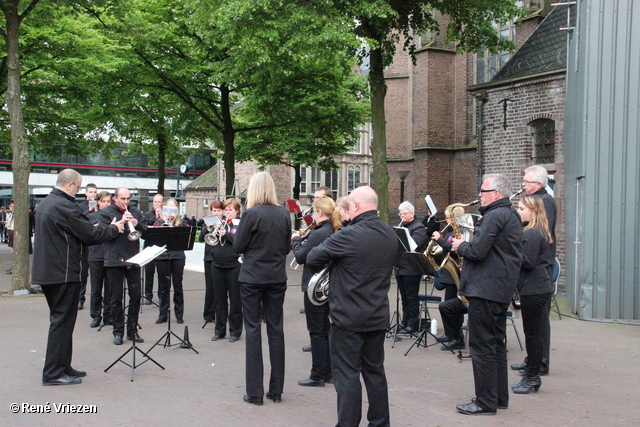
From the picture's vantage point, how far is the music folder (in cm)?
773

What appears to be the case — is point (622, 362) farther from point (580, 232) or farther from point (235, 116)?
point (235, 116)

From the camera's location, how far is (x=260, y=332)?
6.02m

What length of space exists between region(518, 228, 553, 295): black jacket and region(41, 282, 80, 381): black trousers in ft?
15.5

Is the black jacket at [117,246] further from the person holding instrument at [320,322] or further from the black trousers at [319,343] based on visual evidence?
the black trousers at [319,343]

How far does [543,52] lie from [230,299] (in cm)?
1388

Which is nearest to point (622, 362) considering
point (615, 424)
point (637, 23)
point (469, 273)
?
point (615, 424)

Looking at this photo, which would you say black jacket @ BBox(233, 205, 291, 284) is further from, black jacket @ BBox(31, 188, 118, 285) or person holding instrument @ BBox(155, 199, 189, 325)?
person holding instrument @ BBox(155, 199, 189, 325)

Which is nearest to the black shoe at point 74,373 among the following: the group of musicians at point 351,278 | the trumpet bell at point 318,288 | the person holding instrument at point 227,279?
the group of musicians at point 351,278

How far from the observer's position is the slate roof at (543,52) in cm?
1791

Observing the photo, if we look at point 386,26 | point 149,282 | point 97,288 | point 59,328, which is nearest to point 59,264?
point 59,328

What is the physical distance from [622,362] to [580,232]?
3.96 metres

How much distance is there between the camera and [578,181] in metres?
11.8

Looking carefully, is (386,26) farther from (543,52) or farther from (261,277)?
(261,277)

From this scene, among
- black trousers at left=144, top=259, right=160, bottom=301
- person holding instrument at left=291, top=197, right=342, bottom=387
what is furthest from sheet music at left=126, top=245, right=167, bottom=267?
black trousers at left=144, top=259, right=160, bottom=301
